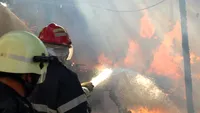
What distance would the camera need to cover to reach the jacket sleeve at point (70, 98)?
2512 millimetres

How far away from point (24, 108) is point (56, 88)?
2.59ft

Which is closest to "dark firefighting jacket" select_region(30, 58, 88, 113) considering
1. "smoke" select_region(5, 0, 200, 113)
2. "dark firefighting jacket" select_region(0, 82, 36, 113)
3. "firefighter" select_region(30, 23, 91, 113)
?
"firefighter" select_region(30, 23, 91, 113)

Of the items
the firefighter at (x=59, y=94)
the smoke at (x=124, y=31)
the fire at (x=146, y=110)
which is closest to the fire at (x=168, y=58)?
the smoke at (x=124, y=31)

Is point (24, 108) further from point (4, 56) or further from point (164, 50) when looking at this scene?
point (164, 50)

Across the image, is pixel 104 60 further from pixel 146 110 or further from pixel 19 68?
pixel 19 68

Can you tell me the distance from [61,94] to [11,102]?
0.84m

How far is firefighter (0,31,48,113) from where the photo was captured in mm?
1774

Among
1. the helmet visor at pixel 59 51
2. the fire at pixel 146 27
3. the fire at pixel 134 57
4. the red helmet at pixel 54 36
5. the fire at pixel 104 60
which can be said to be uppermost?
the red helmet at pixel 54 36

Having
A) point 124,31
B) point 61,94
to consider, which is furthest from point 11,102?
point 124,31

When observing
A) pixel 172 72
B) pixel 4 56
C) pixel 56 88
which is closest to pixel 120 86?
pixel 56 88

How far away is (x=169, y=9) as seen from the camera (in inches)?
855

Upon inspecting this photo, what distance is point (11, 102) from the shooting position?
1.73m

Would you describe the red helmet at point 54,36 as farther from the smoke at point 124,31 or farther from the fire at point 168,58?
the fire at point 168,58

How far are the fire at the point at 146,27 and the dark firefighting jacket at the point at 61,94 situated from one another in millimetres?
19963
